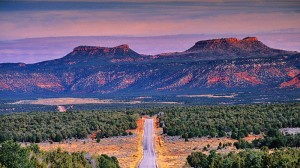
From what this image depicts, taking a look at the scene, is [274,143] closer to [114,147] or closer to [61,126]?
[114,147]

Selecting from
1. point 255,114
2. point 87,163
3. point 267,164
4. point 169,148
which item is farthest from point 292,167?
point 255,114

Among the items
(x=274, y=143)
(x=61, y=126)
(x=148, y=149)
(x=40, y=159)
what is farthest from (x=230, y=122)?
(x=40, y=159)

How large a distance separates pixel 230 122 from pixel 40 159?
159 ft

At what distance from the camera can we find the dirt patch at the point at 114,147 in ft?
231

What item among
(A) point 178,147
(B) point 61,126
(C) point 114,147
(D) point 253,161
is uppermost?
(D) point 253,161

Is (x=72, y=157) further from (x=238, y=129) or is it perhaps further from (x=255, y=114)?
(x=255, y=114)

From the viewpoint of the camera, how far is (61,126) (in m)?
97.3

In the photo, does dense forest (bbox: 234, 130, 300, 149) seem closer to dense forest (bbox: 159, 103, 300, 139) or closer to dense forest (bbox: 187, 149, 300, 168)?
dense forest (bbox: 159, 103, 300, 139)

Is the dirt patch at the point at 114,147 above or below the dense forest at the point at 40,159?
below

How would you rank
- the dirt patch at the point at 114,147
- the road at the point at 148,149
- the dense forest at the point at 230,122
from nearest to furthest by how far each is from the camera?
the road at the point at 148,149
the dirt patch at the point at 114,147
the dense forest at the point at 230,122

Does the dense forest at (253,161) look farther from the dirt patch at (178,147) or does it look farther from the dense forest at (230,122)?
the dense forest at (230,122)

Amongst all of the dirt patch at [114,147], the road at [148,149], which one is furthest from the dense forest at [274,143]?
the dirt patch at [114,147]

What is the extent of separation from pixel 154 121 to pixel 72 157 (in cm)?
5832

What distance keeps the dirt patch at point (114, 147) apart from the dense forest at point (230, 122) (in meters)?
7.42
